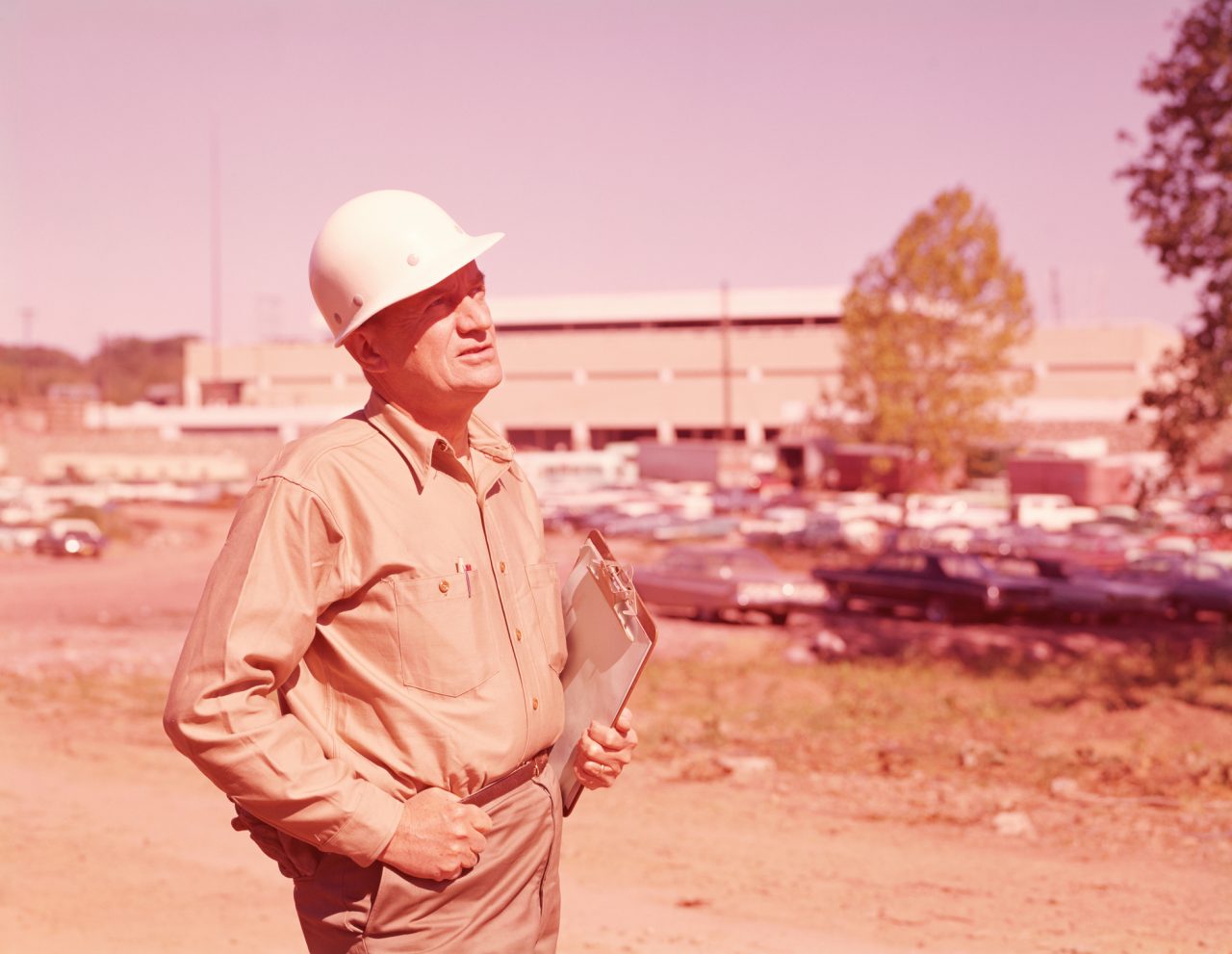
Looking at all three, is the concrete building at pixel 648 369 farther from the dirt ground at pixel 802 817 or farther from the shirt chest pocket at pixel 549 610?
the shirt chest pocket at pixel 549 610

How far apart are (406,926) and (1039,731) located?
1245cm

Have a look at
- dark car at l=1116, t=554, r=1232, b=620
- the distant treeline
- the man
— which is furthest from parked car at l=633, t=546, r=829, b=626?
the distant treeline

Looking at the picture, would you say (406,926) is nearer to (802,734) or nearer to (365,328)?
(365,328)

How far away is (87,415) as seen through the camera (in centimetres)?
8806

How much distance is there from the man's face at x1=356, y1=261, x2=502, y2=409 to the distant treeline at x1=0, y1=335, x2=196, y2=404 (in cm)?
11914

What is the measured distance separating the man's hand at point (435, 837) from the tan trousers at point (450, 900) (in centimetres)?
5

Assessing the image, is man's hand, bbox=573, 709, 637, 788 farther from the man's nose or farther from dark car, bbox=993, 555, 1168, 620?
dark car, bbox=993, 555, 1168, 620

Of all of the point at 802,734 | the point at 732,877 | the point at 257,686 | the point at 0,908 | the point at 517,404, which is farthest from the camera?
the point at 517,404

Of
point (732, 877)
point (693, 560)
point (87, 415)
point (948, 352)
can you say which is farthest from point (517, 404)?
point (732, 877)

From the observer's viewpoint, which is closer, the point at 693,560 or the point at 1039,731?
the point at 1039,731

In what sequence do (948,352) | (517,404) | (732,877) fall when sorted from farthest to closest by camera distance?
(517,404) → (948,352) → (732,877)

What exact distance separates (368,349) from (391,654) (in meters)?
0.66

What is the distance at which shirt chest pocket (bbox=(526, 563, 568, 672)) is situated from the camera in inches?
119

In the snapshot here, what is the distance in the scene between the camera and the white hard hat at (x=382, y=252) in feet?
9.07
